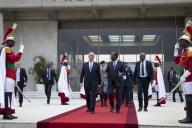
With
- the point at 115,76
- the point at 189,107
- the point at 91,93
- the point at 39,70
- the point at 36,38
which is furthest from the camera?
the point at 36,38

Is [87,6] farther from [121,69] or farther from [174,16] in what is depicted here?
[121,69]

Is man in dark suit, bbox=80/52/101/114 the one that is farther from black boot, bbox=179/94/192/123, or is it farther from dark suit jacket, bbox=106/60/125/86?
black boot, bbox=179/94/192/123

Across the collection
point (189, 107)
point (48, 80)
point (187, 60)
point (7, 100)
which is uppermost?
point (187, 60)

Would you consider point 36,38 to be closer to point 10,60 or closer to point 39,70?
point 39,70

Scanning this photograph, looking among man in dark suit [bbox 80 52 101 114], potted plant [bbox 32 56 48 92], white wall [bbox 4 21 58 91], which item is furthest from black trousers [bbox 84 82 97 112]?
white wall [bbox 4 21 58 91]

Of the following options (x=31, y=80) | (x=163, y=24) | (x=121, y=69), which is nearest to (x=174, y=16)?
(x=163, y=24)

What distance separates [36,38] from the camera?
31.5 m

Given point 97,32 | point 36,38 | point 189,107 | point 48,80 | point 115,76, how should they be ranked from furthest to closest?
point 36,38 < point 97,32 < point 48,80 < point 115,76 < point 189,107

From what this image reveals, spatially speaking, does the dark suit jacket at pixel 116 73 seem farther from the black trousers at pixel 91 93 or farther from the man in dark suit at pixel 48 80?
the man in dark suit at pixel 48 80

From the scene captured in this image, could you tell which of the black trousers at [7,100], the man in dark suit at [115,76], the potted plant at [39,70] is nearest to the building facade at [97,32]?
the potted plant at [39,70]

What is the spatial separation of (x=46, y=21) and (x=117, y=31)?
18.3ft

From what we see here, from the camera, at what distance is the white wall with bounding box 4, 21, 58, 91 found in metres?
31.2

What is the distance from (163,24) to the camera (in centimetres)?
3066

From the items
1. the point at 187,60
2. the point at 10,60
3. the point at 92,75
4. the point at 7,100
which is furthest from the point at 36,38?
the point at 187,60
